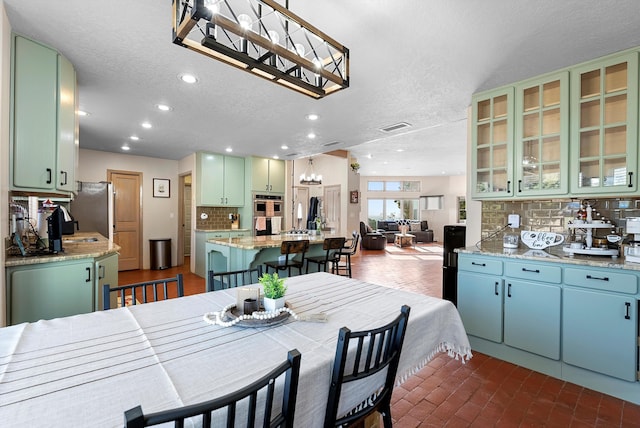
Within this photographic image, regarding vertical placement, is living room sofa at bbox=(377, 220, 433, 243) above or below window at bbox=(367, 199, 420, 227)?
below

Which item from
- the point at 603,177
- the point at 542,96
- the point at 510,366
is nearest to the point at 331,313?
the point at 510,366

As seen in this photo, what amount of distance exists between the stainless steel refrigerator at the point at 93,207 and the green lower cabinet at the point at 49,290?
2.82 meters

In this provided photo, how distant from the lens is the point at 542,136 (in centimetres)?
258

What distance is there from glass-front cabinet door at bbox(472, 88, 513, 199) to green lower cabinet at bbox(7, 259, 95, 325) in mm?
3674

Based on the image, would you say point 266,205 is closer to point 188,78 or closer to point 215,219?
point 215,219

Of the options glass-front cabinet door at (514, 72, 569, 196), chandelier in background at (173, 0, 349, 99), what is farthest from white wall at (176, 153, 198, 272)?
glass-front cabinet door at (514, 72, 569, 196)

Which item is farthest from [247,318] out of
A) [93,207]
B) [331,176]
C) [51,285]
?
[331,176]

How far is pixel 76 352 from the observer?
0.99 metres

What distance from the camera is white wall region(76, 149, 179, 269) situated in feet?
18.8

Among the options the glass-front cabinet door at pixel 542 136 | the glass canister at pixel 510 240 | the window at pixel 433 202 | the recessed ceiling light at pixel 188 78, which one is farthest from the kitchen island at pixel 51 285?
the window at pixel 433 202

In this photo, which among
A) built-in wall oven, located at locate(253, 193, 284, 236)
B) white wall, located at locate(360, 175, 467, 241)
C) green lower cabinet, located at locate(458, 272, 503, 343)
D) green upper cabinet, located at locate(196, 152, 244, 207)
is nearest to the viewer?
green lower cabinet, located at locate(458, 272, 503, 343)

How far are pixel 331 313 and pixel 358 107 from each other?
8.55 ft

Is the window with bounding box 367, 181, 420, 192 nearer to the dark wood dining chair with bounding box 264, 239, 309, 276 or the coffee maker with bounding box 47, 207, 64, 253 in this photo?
the dark wood dining chair with bounding box 264, 239, 309, 276

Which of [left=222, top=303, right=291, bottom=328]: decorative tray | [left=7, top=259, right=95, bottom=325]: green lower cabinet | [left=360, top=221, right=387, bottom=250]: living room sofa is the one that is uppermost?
Answer: [left=222, top=303, right=291, bottom=328]: decorative tray
